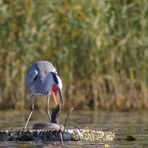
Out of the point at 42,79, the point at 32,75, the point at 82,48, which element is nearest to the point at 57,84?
the point at 42,79

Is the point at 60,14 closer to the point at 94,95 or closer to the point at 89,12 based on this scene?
the point at 89,12

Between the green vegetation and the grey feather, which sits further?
the green vegetation

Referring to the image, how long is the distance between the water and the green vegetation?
0.37m

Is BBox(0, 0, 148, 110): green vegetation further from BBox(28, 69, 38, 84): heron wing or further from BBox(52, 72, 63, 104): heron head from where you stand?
BBox(52, 72, 63, 104): heron head

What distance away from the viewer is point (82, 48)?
45.1 feet

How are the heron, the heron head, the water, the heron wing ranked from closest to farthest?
the water
the heron head
the heron
the heron wing

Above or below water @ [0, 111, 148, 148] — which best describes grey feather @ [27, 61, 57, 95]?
above

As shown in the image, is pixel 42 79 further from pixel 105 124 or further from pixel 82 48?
pixel 82 48

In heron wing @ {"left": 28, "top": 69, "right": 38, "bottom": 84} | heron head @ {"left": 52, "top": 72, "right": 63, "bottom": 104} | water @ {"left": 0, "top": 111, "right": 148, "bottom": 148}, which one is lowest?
water @ {"left": 0, "top": 111, "right": 148, "bottom": 148}

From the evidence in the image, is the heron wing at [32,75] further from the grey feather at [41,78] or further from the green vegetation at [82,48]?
the green vegetation at [82,48]

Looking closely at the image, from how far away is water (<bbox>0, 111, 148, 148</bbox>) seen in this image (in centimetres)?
810

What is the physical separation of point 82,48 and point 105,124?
9.70ft

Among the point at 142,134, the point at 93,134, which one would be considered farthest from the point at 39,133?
the point at 142,134

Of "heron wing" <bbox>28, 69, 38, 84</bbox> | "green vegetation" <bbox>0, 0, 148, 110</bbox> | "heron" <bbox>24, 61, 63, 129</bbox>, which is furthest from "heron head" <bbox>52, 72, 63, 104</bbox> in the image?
"green vegetation" <bbox>0, 0, 148, 110</bbox>
